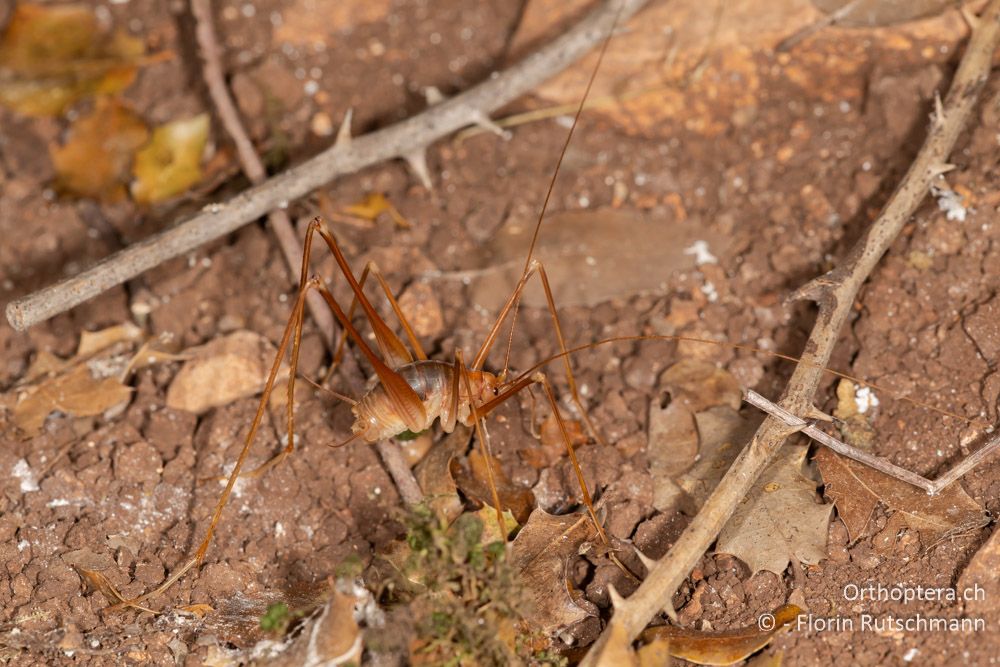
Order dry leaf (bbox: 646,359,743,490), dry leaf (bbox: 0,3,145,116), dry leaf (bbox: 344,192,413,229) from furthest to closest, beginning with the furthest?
dry leaf (bbox: 0,3,145,116) → dry leaf (bbox: 344,192,413,229) → dry leaf (bbox: 646,359,743,490)

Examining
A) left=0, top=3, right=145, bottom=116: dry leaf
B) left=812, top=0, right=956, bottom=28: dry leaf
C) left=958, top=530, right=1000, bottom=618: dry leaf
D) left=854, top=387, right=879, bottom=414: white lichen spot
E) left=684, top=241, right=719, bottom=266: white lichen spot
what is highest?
left=0, top=3, right=145, bottom=116: dry leaf

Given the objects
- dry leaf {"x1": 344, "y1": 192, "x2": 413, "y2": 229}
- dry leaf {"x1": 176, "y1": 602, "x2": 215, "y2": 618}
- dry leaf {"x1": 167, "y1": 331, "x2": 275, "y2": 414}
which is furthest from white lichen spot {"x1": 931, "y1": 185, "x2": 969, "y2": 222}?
dry leaf {"x1": 176, "y1": 602, "x2": 215, "y2": 618}

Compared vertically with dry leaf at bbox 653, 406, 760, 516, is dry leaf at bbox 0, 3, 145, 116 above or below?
above

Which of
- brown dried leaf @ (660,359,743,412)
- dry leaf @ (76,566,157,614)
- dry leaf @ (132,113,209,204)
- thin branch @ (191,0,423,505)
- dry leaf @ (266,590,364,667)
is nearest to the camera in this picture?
dry leaf @ (266,590,364,667)

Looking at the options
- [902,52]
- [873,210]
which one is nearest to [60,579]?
[873,210]

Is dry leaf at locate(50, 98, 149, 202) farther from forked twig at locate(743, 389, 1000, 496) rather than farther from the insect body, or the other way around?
forked twig at locate(743, 389, 1000, 496)

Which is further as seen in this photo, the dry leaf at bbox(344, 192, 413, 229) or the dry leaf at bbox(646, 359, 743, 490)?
the dry leaf at bbox(344, 192, 413, 229)
